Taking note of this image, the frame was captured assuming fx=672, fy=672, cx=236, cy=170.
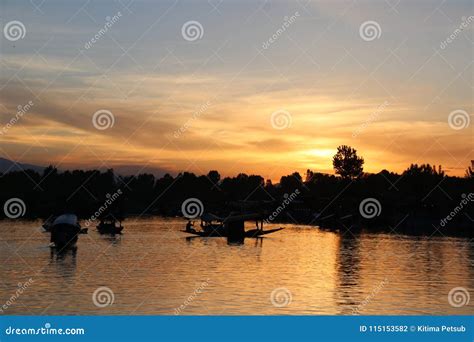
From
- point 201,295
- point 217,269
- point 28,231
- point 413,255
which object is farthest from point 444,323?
point 28,231

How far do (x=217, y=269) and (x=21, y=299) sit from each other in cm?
2475

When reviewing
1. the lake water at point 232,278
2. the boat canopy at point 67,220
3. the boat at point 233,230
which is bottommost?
the lake water at point 232,278

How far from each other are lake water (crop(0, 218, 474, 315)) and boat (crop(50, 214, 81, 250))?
2087 millimetres

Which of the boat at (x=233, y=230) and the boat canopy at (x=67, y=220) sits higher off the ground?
the boat at (x=233, y=230)

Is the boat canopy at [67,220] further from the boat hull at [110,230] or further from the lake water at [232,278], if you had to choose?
the boat hull at [110,230]

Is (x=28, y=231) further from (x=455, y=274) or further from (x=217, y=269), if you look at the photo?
(x=455, y=274)

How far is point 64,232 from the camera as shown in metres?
85.1

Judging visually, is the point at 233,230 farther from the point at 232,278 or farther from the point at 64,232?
the point at 232,278

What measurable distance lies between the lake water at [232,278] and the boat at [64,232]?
2087mm

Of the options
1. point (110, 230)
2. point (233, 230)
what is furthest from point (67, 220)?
point (110, 230)

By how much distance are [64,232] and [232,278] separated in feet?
112

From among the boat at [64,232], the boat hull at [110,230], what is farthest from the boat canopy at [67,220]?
the boat hull at [110,230]

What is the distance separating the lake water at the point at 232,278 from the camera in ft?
142

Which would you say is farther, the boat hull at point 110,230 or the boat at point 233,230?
the boat hull at point 110,230
